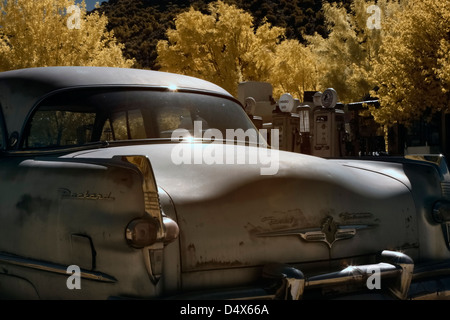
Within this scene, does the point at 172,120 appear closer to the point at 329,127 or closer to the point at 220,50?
the point at 329,127

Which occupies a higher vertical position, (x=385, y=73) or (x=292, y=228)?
(x=385, y=73)

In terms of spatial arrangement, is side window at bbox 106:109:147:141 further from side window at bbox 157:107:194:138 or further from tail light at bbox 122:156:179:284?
tail light at bbox 122:156:179:284

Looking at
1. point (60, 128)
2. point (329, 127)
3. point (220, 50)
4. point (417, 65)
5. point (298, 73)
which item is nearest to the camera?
point (60, 128)

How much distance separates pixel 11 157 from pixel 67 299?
116 cm

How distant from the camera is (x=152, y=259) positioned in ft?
7.97

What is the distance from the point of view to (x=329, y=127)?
21.7m

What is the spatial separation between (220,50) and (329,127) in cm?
2032

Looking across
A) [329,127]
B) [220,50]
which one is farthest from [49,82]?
[220,50]

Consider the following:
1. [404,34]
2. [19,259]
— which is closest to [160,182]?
[19,259]

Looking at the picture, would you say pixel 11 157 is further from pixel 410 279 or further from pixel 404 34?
pixel 404 34

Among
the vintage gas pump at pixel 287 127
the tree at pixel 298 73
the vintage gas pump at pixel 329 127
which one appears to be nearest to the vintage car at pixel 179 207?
the vintage gas pump at pixel 329 127

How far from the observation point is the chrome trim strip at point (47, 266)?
2540mm

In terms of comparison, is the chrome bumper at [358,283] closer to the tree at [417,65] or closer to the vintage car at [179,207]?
the vintage car at [179,207]

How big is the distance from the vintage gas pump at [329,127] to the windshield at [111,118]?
708 inches
